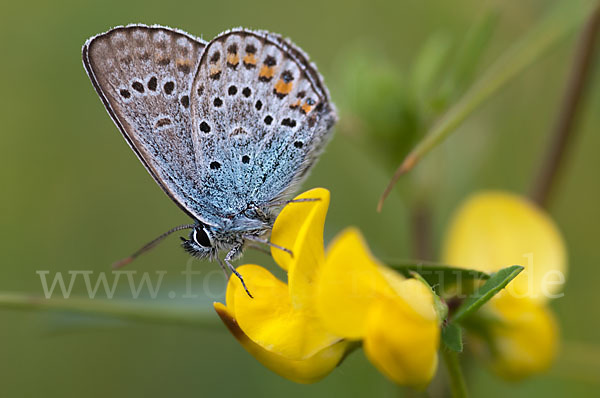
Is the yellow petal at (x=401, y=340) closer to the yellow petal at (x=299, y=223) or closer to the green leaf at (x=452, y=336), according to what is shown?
the green leaf at (x=452, y=336)

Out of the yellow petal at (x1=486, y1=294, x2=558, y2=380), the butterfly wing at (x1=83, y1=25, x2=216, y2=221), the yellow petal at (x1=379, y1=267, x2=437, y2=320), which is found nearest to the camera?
the yellow petal at (x1=379, y1=267, x2=437, y2=320)

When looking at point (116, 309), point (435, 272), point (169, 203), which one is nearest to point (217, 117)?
point (116, 309)

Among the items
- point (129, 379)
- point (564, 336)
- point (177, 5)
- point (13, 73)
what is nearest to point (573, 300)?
point (564, 336)

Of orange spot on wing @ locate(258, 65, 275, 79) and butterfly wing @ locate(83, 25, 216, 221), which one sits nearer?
butterfly wing @ locate(83, 25, 216, 221)

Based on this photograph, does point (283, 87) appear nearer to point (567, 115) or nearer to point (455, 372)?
point (567, 115)

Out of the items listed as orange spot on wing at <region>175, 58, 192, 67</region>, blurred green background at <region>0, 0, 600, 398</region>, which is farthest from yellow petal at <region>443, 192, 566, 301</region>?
orange spot on wing at <region>175, 58, 192, 67</region>

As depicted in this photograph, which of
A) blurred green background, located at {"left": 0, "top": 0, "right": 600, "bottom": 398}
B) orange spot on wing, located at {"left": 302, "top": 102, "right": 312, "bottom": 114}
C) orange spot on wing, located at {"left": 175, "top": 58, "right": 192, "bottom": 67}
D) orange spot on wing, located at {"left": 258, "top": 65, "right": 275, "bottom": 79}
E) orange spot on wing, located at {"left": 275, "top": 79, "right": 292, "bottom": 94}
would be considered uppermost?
orange spot on wing, located at {"left": 175, "top": 58, "right": 192, "bottom": 67}

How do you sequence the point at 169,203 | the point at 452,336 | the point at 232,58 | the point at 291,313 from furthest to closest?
the point at 169,203 → the point at 232,58 → the point at 291,313 → the point at 452,336

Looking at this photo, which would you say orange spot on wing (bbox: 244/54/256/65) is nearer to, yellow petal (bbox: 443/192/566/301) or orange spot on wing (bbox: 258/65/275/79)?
orange spot on wing (bbox: 258/65/275/79)
